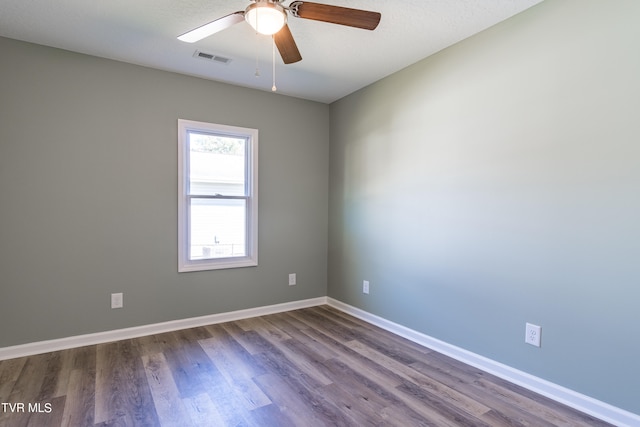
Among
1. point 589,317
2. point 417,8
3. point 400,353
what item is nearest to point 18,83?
point 417,8

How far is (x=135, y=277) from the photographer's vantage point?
306cm

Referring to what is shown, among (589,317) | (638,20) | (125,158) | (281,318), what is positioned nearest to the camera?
(638,20)

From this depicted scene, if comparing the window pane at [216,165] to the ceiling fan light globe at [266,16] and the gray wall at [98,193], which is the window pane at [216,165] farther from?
the ceiling fan light globe at [266,16]

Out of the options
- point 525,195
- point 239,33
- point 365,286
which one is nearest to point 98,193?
point 239,33

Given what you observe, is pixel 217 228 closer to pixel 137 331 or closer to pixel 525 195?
pixel 137 331

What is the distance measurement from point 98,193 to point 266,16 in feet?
7.26

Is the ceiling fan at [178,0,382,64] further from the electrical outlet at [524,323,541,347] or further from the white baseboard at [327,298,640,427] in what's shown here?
the white baseboard at [327,298,640,427]

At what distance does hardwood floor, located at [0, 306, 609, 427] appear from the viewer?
1.88 m

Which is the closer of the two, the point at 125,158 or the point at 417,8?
the point at 417,8

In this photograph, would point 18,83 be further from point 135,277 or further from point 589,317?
point 589,317

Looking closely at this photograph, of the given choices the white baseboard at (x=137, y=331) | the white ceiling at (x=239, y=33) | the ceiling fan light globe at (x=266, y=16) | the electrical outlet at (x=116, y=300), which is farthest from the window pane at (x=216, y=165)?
the ceiling fan light globe at (x=266, y=16)

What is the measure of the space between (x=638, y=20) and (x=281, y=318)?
3.52 metres

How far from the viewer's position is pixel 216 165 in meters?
3.48

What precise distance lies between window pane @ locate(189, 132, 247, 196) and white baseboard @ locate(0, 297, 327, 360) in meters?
1.28
